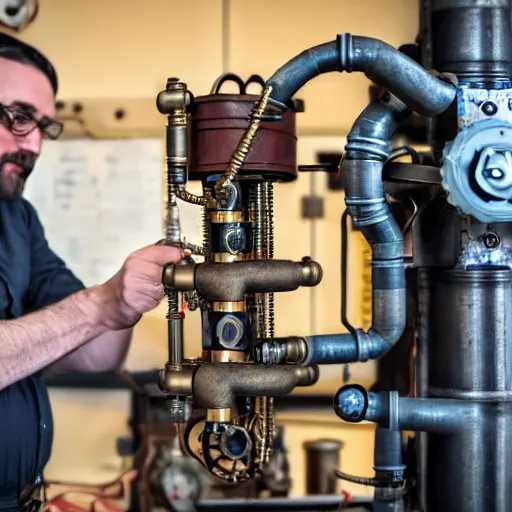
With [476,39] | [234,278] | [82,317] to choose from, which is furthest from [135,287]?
[476,39]

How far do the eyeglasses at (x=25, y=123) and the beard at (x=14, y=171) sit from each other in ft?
0.15

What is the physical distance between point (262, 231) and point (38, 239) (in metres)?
0.61

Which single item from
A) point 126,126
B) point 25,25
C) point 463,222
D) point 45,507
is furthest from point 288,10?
point 45,507

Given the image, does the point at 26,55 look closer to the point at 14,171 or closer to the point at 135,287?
the point at 14,171

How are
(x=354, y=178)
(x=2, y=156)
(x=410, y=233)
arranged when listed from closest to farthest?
(x=354, y=178), (x=410, y=233), (x=2, y=156)

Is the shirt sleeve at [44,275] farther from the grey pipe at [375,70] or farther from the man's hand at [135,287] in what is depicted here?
the grey pipe at [375,70]

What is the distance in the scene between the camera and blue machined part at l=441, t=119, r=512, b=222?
1.30m

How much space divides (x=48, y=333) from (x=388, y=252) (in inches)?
27.0

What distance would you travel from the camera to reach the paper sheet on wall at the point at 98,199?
1867 millimetres

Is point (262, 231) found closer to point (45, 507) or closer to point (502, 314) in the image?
point (502, 314)

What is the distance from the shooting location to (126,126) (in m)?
1.87

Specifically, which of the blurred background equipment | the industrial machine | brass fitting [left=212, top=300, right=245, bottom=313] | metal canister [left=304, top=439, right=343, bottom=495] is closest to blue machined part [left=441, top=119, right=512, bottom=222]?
the industrial machine

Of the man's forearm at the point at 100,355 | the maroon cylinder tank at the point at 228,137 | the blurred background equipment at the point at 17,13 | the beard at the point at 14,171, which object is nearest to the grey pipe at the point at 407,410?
the maroon cylinder tank at the point at 228,137

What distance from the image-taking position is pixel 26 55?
1.83 metres
